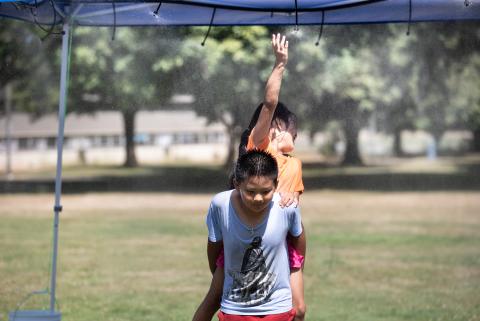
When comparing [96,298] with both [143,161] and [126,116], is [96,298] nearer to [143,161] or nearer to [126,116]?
[126,116]

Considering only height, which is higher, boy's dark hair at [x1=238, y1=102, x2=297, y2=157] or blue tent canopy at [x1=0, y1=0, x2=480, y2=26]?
blue tent canopy at [x1=0, y1=0, x2=480, y2=26]

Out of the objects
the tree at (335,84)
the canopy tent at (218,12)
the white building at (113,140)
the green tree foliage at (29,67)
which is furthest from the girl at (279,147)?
the white building at (113,140)

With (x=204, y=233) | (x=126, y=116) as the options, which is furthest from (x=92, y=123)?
(x=204, y=233)

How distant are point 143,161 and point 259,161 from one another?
37606mm

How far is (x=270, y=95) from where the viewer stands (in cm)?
457

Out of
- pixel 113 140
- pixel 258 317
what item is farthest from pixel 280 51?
pixel 113 140

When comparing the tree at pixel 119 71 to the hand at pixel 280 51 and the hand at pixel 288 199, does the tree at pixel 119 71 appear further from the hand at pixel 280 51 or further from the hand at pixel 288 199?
→ the hand at pixel 288 199

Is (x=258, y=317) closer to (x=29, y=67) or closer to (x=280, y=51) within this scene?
(x=280, y=51)

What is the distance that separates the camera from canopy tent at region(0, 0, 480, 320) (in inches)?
233

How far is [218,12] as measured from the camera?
6320 mm

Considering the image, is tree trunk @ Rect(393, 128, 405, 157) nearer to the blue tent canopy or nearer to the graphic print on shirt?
the blue tent canopy

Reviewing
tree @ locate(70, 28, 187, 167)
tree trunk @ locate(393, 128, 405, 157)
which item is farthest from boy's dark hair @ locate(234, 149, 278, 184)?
tree trunk @ locate(393, 128, 405, 157)

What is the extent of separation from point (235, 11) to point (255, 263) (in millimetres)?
2456

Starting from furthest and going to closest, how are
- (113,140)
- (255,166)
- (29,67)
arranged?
(113,140)
(29,67)
(255,166)
